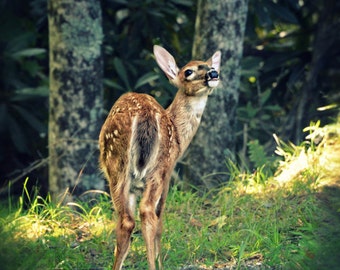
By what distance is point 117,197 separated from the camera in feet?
19.2

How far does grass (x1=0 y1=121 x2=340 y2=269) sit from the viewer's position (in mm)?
6172

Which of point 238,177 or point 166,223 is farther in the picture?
point 238,177

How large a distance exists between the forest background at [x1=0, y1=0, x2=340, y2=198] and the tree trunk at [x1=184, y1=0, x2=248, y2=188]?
125 centimetres

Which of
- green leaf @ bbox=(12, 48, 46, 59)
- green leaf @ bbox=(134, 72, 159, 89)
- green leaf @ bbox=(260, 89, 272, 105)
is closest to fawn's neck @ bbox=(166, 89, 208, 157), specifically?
green leaf @ bbox=(134, 72, 159, 89)

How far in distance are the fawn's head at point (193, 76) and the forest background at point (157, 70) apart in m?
3.12

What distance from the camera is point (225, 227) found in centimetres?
704

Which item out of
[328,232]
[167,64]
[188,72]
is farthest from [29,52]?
[328,232]

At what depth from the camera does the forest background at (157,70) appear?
34.9 feet

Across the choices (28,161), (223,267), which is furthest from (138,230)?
(28,161)

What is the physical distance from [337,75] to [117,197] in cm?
653

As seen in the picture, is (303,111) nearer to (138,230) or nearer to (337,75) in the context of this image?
(337,75)

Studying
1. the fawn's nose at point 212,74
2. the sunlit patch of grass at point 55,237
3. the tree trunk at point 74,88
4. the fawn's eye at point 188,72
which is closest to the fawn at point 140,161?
the fawn's nose at point 212,74

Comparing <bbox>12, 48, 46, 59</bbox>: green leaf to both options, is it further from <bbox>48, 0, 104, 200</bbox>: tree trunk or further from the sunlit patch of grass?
the sunlit patch of grass

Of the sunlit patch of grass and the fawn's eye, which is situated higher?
the fawn's eye
